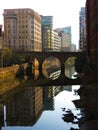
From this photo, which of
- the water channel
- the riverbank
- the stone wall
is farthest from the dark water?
the stone wall

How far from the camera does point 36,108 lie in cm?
5819

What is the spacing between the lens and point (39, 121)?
4756 cm

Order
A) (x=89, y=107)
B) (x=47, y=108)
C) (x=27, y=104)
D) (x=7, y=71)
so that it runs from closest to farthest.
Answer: (x=89, y=107), (x=47, y=108), (x=27, y=104), (x=7, y=71)

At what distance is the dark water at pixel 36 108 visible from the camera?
44.3 meters

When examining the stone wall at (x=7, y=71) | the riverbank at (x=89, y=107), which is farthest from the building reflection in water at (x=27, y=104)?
the stone wall at (x=7, y=71)

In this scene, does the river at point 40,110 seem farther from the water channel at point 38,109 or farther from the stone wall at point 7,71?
the stone wall at point 7,71

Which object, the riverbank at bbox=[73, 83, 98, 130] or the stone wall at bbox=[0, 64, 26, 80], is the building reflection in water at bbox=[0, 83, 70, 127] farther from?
the stone wall at bbox=[0, 64, 26, 80]

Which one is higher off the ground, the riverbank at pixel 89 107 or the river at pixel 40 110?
the riverbank at pixel 89 107

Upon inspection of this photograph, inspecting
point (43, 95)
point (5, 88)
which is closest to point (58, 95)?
point (43, 95)

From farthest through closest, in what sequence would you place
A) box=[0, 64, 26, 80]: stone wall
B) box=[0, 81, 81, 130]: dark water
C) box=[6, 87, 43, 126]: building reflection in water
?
1. box=[0, 64, 26, 80]: stone wall
2. box=[6, 87, 43, 126]: building reflection in water
3. box=[0, 81, 81, 130]: dark water

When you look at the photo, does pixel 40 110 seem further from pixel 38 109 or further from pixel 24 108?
pixel 24 108

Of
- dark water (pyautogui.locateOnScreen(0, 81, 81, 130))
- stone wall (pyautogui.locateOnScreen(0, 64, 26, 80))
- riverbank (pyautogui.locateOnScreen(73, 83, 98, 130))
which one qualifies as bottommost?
dark water (pyautogui.locateOnScreen(0, 81, 81, 130))

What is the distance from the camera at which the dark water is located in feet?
145

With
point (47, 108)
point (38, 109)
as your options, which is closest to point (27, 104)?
point (38, 109)
